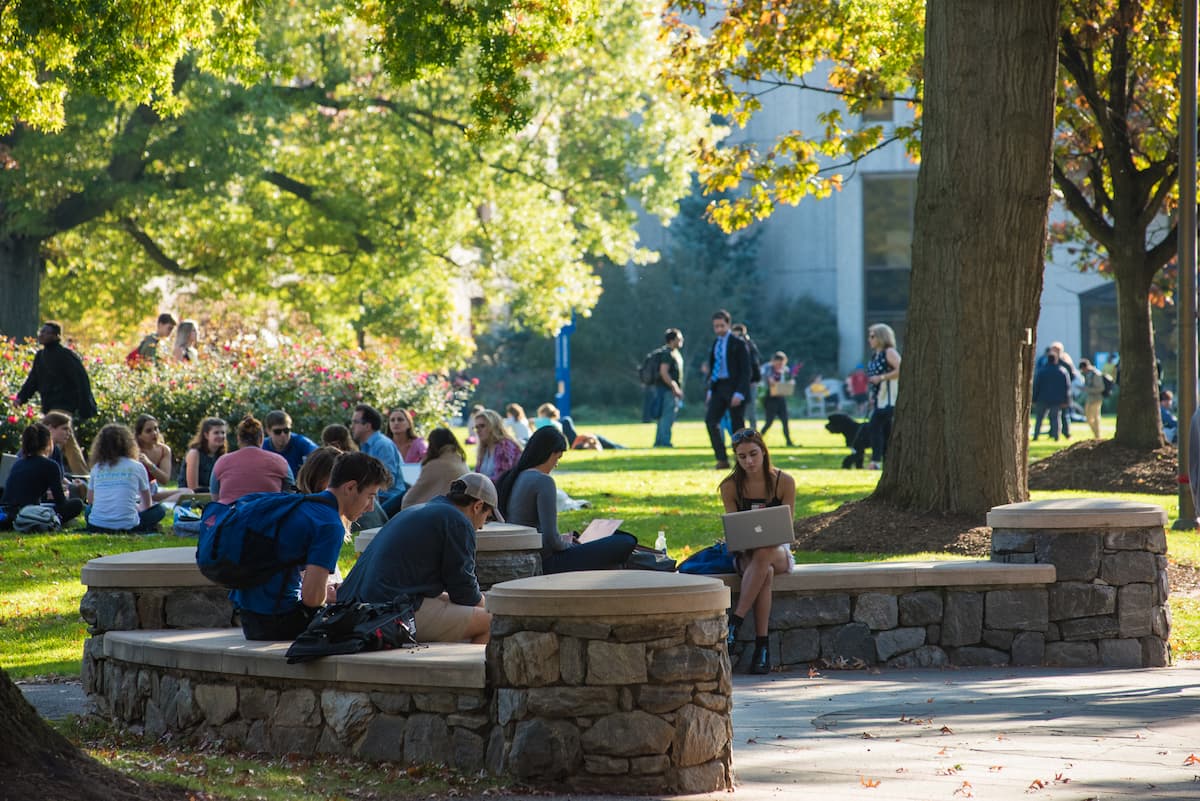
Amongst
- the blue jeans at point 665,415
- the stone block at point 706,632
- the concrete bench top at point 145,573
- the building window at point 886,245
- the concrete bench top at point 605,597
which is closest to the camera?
the concrete bench top at point 605,597

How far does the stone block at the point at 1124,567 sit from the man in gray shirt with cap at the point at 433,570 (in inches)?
162

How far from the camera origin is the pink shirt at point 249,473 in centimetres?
1196

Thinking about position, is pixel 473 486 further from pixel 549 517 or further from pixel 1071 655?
pixel 1071 655

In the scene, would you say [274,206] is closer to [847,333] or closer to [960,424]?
[960,424]

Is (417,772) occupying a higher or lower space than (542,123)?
lower

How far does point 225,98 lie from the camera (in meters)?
25.9

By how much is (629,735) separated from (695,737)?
0.85ft

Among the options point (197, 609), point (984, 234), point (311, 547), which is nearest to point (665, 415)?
point (984, 234)

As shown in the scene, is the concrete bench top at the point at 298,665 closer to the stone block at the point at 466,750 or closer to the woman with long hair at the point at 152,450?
the stone block at the point at 466,750

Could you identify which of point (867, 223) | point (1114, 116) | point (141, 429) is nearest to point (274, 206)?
point (141, 429)

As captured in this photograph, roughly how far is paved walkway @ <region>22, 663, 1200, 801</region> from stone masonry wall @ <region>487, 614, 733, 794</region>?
25cm

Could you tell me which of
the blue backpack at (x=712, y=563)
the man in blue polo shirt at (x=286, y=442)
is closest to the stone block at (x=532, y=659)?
the blue backpack at (x=712, y=563)

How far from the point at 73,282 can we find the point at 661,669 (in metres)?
28.3

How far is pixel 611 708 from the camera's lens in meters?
6.10
